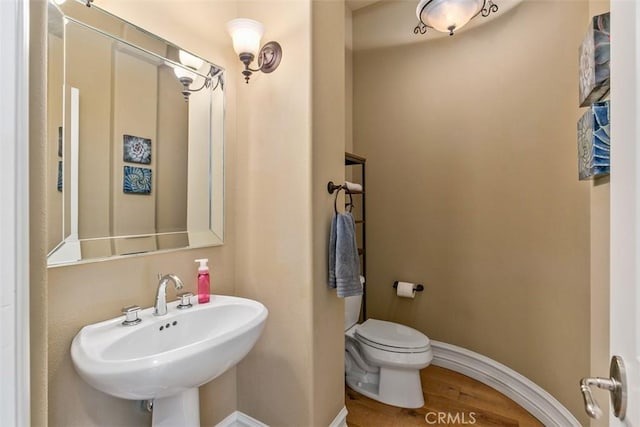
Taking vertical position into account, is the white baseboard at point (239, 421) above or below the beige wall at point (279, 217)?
below

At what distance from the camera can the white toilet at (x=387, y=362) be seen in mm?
1808

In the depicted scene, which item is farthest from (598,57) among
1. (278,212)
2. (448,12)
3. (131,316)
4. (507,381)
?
(507,381)

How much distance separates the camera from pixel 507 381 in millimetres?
1947

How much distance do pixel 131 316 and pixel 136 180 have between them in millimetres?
532

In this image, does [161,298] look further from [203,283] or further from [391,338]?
[391,338]

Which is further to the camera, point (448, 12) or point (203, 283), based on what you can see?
point (448, 12)

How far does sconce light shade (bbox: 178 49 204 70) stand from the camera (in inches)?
52.1

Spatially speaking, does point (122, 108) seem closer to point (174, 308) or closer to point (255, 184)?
point (255, 184)

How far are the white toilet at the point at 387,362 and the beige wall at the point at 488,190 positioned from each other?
20.4 inches

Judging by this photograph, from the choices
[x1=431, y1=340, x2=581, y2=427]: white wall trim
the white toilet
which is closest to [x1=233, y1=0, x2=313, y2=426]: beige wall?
the white toilet

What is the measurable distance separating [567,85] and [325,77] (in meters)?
1.37

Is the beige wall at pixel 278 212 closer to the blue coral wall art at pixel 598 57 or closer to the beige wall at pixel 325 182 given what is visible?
the beige wall at pixel 325 182

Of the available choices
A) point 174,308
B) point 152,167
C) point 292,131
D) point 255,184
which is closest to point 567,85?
point 292,131

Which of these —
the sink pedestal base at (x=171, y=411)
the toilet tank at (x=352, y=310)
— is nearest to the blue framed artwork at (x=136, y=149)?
the sink pedestal base at (x=171, y=411)
